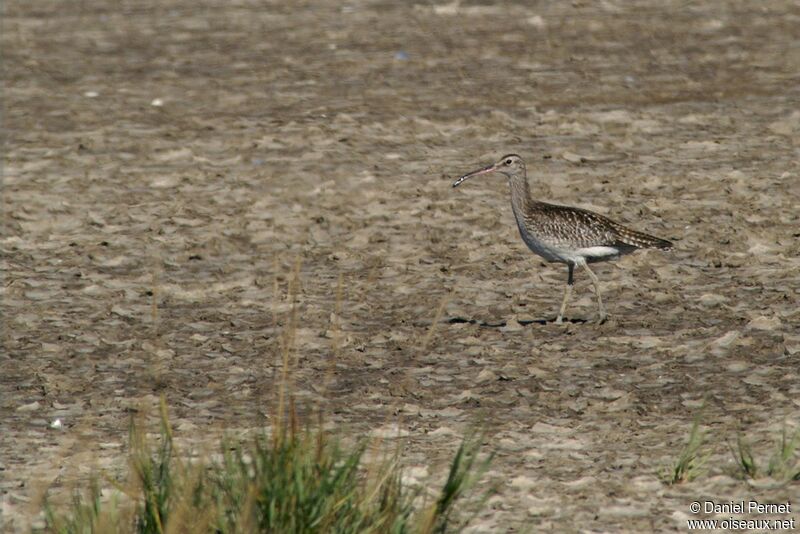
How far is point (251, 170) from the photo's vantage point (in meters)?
12.9

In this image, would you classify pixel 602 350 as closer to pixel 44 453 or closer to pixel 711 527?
pixel 711 527

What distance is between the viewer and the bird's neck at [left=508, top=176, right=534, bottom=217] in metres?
10.1

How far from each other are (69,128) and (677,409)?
8082 millimetres

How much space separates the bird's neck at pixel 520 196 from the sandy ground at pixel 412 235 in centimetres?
67

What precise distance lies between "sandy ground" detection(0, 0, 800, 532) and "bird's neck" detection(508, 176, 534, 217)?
67 centimetres

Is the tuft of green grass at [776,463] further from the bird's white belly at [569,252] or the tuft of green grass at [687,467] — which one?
the bird's white belly at [569,252]

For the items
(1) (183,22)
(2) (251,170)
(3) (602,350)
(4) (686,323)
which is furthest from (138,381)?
(1) (183,22)

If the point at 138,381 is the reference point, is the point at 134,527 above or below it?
above

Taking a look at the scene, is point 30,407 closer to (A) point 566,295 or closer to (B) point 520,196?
(A) point 566,295

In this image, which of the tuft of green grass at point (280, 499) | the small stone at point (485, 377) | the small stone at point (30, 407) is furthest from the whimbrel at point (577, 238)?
the tuft of green grass at point (280, 499)

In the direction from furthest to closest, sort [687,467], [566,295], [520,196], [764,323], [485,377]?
[520,196] → [566,295] → [764,323] → [485,377] → [687,467]

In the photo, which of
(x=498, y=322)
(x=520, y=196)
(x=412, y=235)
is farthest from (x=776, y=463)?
(x=412, y=235)

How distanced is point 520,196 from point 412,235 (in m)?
1.48

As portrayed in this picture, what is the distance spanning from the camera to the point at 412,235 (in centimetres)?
1145
